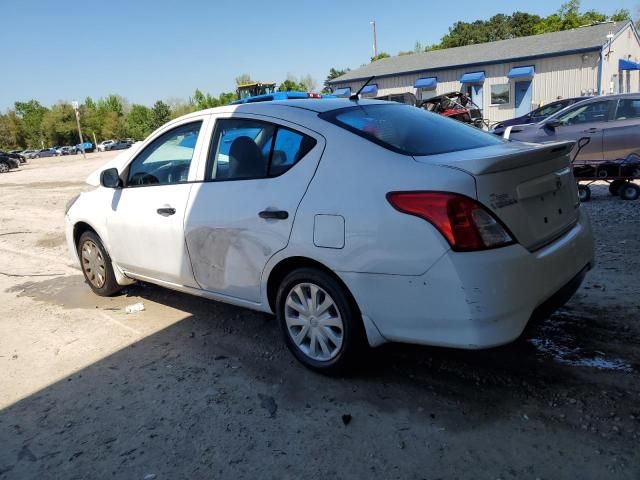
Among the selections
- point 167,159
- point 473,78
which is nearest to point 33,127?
point 473,78

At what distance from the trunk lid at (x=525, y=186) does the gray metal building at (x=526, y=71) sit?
26.7 metres

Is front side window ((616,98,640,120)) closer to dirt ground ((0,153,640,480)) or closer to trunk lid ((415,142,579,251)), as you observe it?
dirt ground ((0,153,640,480))

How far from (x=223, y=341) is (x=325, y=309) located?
1232 mm

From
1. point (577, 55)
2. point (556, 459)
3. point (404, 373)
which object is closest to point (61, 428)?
point (404, 373)

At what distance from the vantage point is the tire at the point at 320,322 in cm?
309

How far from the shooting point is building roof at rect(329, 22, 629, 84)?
27.3m

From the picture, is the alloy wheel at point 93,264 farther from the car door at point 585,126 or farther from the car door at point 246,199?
the car door at point 585,126

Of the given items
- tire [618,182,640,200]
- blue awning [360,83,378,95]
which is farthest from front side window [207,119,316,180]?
blue awning [360,83,378,95]

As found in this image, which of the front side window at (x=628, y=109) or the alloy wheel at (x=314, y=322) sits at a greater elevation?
the front side window at (x=628, y=109)

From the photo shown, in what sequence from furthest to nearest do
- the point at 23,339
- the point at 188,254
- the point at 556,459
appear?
the point at 23,339
the point at 188,254
the point at 556,459

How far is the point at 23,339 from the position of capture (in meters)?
4.53

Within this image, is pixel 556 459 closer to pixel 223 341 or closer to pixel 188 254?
pixel 223 341

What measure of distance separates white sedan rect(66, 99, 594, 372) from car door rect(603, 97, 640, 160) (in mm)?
6963

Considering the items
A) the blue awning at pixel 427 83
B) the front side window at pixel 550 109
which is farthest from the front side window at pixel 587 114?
the blue awning at pixel 427 83
